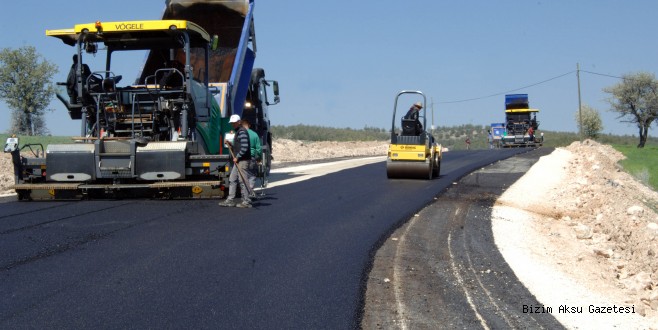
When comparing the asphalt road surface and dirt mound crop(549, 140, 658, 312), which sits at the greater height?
the asphalt road surface

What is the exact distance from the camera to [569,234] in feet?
38.2

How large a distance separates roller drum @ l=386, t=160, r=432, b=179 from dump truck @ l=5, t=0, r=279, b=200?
6.06 m

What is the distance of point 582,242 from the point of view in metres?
11.0

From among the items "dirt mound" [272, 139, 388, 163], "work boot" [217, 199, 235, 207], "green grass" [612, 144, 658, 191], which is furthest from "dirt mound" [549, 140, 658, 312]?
"dirt mound" [272, 139, 388, 163]

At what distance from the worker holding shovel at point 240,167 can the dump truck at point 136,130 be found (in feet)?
1.26

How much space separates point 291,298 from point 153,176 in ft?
23.7

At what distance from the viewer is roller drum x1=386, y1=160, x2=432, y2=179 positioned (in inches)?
765

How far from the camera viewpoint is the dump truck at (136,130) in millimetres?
13000

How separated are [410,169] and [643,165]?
2182 cm

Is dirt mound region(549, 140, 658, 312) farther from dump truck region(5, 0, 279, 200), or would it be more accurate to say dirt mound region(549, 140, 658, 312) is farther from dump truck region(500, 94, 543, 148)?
dump truck region(500, 94, 543, 148)

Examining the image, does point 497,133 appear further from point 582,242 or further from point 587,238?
point 582,242

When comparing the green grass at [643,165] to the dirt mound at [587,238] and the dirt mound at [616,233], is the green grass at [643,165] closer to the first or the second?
the dirt mound at [587,238]

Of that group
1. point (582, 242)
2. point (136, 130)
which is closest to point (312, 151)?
point (136, 130)

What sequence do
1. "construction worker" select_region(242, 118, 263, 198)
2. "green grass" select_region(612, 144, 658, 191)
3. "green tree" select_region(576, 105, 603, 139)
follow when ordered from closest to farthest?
"construction worker" select_region(242, 118, 263, 198) → "green grass" select_region(612, 144, 658, 191) → "green tree" select_region(576, 105, 603, 139)
